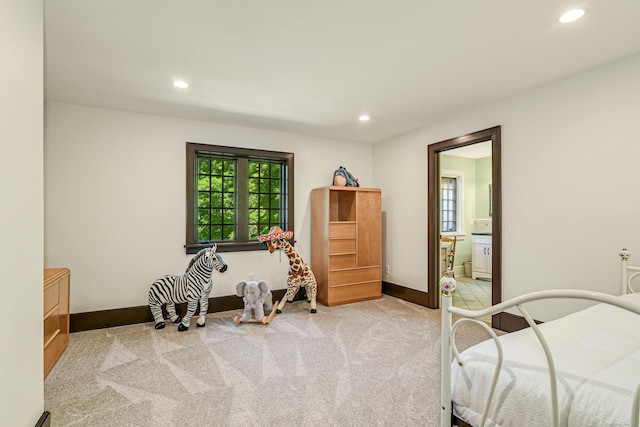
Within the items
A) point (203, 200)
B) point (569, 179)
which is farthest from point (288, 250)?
point (569, 179)

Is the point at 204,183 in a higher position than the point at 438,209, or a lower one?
higher

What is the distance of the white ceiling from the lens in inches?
73.4

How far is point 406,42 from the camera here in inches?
86.7

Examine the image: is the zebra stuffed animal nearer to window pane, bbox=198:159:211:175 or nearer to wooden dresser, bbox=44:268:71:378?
wooden dresser, bbox=44:268:71:378

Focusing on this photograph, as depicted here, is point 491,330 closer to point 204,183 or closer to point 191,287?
point 191,287

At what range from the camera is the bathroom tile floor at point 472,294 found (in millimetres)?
4367

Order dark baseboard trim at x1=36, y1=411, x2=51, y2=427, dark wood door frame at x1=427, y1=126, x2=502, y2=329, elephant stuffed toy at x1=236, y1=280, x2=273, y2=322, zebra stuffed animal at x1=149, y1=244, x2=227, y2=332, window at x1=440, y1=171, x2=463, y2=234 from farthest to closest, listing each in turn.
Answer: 1. window at x1=440, y1=171, x2=463, y2=234
2. elephant stuffed toy at x1=236, y1=280, x2=273, y2=322
3. zebra stuffed animal at x1=149, y1=244, x2=227, y2=332
4. dark wood door frame at x1=427, y1=126, x2=502, y2=329
5. dark baseboard trim at x1=36, y1=411, x2=51, y2=427

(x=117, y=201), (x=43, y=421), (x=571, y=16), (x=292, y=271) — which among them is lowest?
(x=43, y=421)

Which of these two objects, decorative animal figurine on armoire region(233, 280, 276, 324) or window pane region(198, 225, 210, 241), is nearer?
decorative animal figurine on armoire region(233, 280, 276, 324)

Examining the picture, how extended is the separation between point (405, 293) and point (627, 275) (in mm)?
2497

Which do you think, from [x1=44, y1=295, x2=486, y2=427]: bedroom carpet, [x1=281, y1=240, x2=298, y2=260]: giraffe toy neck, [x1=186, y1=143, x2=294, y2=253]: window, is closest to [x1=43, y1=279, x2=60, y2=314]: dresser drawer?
[x1=44, y1=295, x2=486, y2=427]: bedroom carpet

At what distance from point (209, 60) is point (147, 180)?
6.01 ft

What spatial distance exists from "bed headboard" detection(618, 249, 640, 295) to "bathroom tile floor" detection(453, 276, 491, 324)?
55.5 inches
